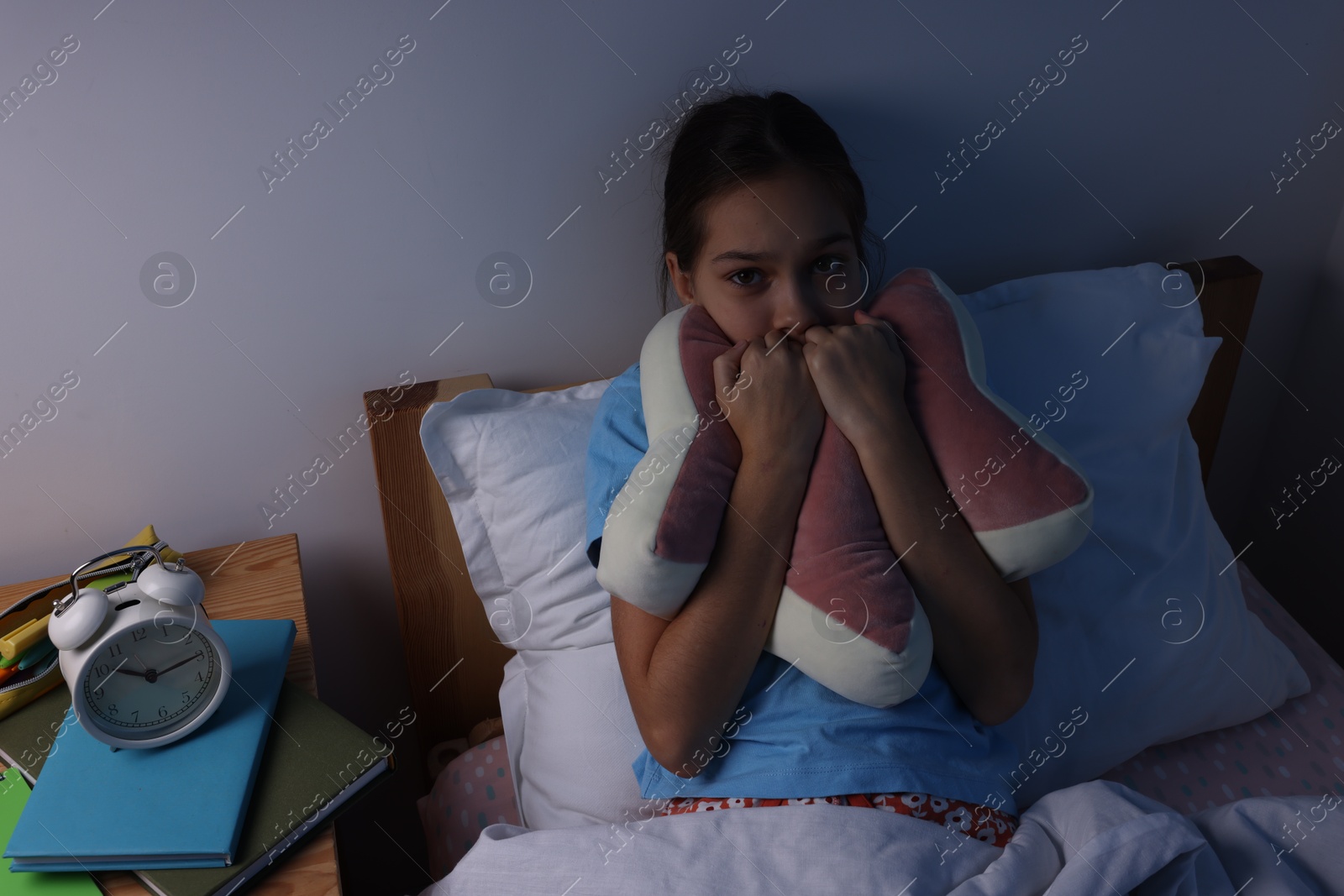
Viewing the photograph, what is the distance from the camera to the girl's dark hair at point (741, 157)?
0.87 m

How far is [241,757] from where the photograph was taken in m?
0.74

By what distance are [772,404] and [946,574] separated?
0.21m

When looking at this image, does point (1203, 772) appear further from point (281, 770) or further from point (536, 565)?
point (281, 770)

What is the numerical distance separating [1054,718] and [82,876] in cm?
91

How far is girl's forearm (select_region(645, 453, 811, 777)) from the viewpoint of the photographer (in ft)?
2.56

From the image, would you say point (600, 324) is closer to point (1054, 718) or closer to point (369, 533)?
point (369, 533)

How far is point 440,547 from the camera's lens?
109 cm

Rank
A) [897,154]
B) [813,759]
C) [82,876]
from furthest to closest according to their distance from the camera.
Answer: [897,154], [813,759], [82,876]

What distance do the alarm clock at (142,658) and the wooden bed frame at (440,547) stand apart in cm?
29

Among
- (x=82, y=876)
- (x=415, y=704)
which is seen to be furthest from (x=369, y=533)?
(x=82, y=876)

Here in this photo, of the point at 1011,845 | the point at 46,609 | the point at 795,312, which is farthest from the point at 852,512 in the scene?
the point at 46,609

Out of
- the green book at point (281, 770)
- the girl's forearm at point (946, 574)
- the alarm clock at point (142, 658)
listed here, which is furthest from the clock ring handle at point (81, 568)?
the girl's forearm at point (946, 574)

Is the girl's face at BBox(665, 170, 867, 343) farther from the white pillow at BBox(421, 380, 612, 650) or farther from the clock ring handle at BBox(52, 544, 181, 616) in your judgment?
the clock ring handle at BBox(52, 544, 181, 616)

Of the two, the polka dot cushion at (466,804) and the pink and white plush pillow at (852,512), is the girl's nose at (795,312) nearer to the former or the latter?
the pink and white plush pillow at (852,512)
